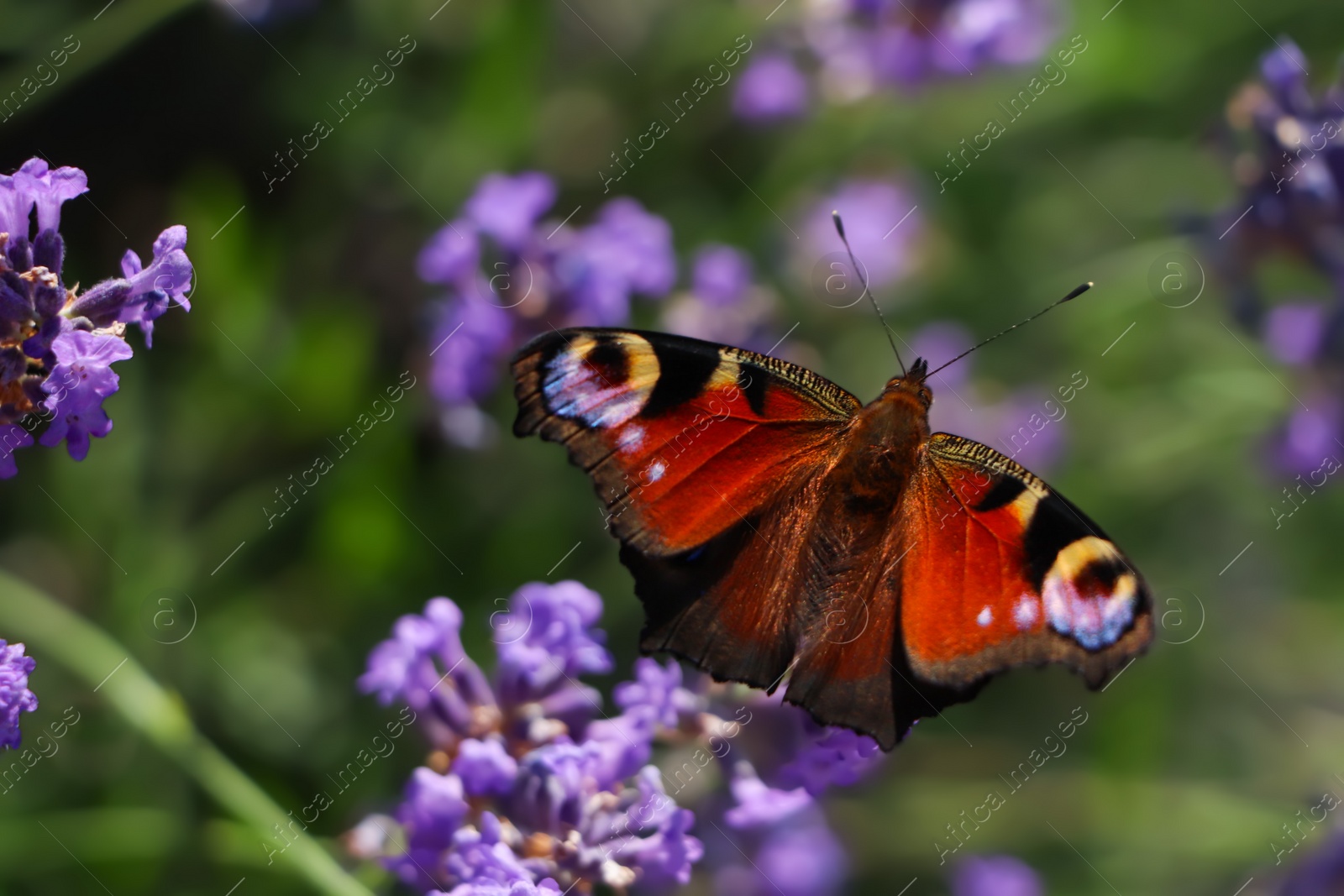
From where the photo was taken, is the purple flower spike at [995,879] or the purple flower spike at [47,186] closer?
the purple flower spike at [47,186]

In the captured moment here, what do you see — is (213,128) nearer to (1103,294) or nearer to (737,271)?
(737,271)

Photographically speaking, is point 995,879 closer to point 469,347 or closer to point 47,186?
point 469,347

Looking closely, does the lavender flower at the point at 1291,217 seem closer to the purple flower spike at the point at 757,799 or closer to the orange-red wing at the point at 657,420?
the orange-red wing at the point at 657,420

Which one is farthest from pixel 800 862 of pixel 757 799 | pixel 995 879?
pixel 757 799

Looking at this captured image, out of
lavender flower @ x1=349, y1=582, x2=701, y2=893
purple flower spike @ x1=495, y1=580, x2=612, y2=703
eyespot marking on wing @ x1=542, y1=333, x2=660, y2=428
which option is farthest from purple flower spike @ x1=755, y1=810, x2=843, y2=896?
eyespot marking on wing @ x1=542, y1=333, x2=660, y2=428

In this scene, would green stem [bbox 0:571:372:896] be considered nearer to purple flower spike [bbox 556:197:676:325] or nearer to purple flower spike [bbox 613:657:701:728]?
purple flower spike [bbox 613:657:701:728]

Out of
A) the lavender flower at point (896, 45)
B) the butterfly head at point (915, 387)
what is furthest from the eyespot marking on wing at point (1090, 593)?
the lavender flower at point (896, 45)
